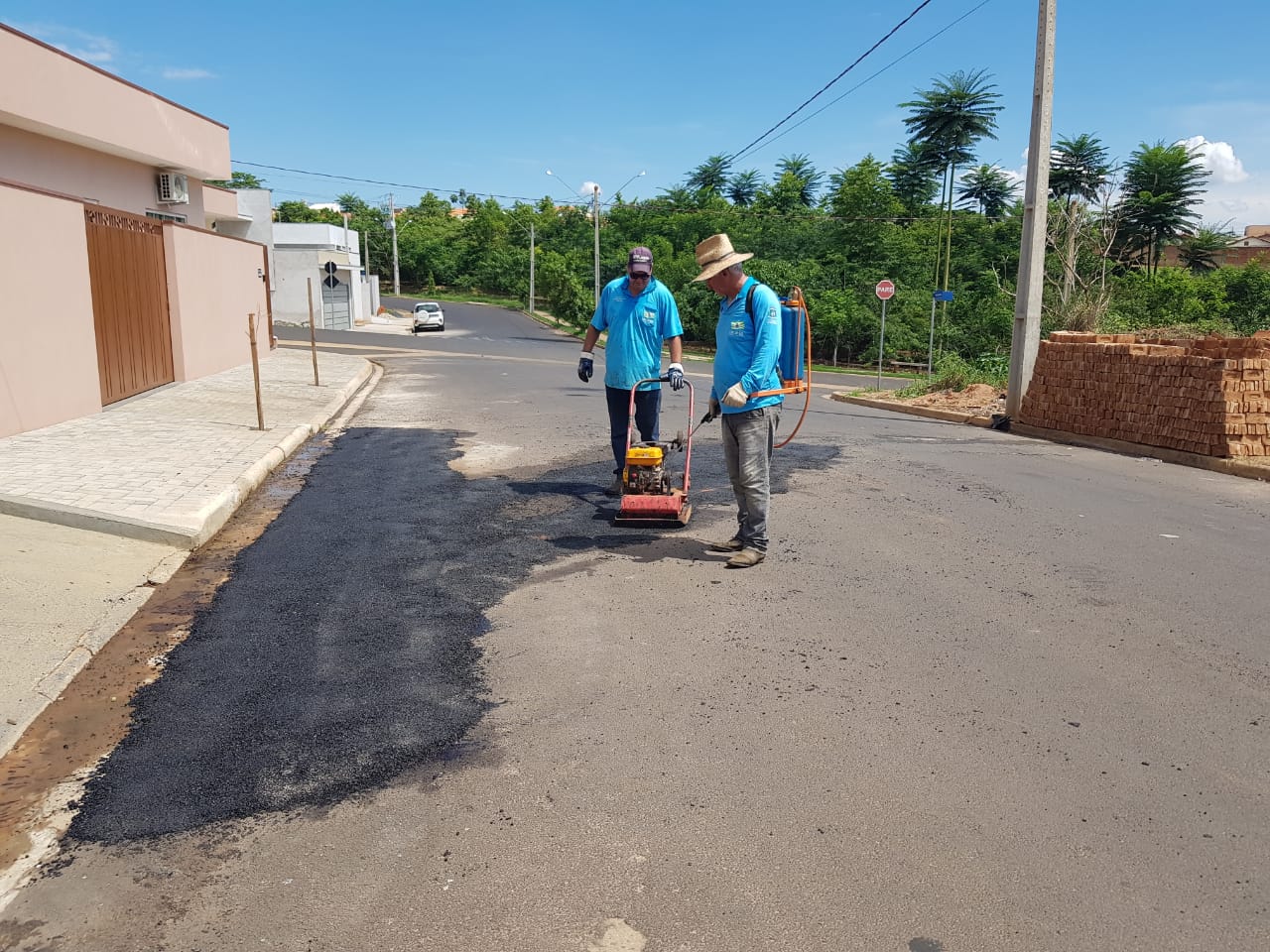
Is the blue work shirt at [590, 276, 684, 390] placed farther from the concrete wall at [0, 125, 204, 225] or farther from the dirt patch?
the concrete wall at [0, 125, 204, 225]

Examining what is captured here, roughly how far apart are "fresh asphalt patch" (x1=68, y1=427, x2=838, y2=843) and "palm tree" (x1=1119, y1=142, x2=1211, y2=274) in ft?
181

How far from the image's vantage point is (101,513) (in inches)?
274

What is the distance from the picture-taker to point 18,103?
14305 millimetres

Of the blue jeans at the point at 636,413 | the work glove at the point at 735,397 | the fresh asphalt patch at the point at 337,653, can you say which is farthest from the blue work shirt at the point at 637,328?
the work glove at the point at 735,397

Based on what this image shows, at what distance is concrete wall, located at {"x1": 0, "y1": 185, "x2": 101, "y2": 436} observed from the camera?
10.4 meters

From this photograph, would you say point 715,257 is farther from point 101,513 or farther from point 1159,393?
point 1159,393

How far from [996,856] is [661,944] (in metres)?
1.11

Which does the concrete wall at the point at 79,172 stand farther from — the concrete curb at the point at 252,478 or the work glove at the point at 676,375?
the work glove at the point at 676,375

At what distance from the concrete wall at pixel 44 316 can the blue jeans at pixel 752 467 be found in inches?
320

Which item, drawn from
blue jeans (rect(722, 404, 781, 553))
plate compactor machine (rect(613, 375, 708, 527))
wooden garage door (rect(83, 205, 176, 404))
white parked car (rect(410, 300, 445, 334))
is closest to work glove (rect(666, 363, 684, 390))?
plate compactor machine (rect(613, 375, 708, 527))

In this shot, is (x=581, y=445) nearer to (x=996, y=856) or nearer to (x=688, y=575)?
(x=688, y=575)

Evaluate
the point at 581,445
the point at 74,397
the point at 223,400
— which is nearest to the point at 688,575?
the point at 581,445

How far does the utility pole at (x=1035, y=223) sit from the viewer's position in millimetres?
14367

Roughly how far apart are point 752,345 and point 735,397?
14.7 inches
